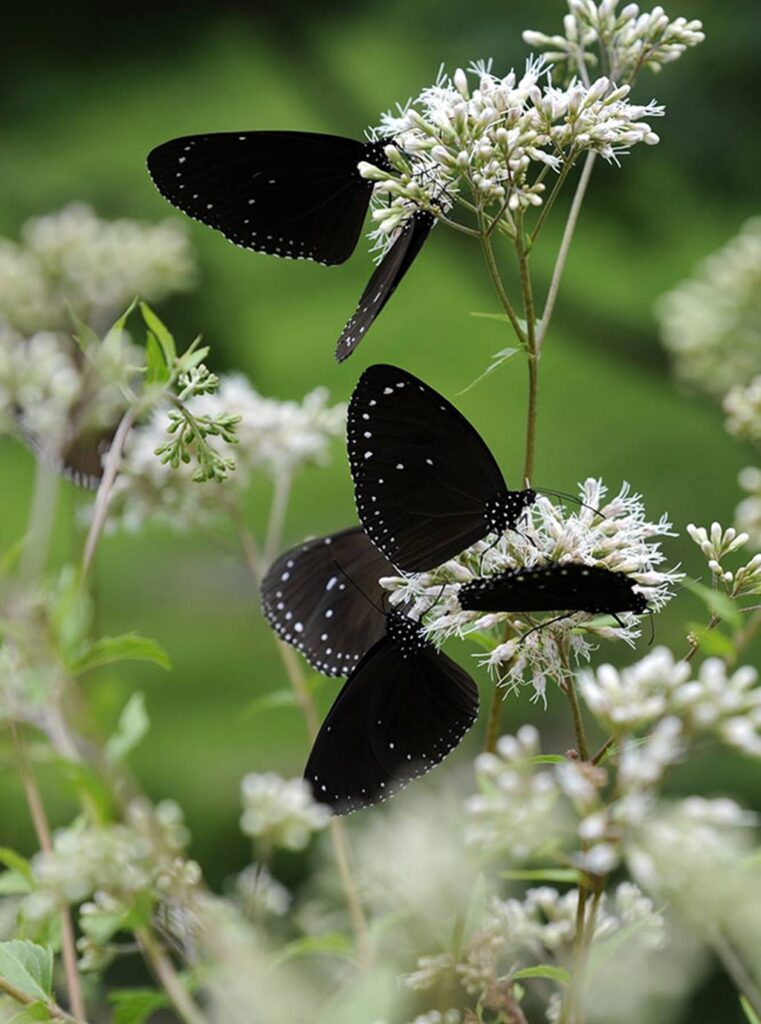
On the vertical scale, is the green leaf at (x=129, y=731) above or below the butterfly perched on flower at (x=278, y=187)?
below

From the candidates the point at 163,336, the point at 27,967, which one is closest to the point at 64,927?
the point at 27,967

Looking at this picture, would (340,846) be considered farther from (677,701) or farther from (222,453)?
(677,701)

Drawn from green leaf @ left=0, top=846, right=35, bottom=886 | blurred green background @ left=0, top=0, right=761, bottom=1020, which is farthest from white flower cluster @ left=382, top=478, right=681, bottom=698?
blurred green background @ left=0, top=0, right=761, bottom=1020

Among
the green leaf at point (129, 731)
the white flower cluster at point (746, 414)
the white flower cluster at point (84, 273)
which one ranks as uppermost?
the white flower cluster at point (84, 273)

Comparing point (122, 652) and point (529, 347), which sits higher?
point (529, 347)

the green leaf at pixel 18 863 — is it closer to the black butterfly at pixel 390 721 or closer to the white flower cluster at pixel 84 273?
the black butterfly at pixel 390 721

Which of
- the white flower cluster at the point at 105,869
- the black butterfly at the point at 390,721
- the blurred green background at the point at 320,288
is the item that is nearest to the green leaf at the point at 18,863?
the white flower cluster at the point at 105,869
